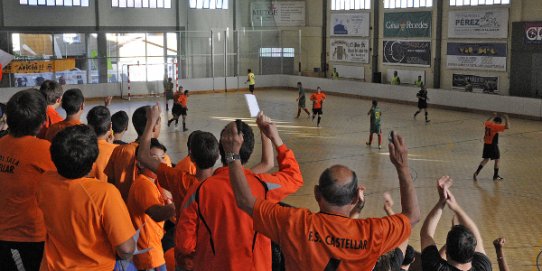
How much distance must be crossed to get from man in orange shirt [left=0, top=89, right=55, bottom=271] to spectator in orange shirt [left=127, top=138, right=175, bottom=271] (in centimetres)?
68

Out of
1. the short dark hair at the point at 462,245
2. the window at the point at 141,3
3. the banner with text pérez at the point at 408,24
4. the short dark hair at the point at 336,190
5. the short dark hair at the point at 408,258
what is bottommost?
the short dark hair at the point at 408,258

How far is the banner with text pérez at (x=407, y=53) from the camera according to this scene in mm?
34562

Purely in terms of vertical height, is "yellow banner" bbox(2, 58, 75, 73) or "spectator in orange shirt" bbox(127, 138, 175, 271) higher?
"yellow banner" bbox(2, 58, 75, 73)

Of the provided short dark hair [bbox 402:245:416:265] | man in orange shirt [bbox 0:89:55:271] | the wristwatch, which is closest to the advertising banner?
short dark hair [bbox 402:245:416:265]

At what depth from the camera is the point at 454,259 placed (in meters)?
4.43

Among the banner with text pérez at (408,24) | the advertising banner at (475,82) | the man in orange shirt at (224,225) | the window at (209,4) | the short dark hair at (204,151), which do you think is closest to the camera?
the man in orange shirt at (224,225)

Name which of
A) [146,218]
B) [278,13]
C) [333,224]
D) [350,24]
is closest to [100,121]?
[146,218]


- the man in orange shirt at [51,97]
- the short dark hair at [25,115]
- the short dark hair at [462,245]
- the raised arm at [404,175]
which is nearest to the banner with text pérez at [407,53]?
the man in orange shirt at [51,97]

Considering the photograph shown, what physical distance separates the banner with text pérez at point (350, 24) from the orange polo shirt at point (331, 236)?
3528cm

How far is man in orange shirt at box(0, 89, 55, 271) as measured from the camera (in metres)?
4.55

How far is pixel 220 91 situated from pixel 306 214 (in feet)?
119

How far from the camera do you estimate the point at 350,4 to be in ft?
129

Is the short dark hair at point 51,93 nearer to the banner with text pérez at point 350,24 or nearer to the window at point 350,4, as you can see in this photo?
the banner with text pérez at point 350,24

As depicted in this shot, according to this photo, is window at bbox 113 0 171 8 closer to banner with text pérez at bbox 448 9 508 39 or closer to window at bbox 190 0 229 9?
window at bbox 190 0 229 9
